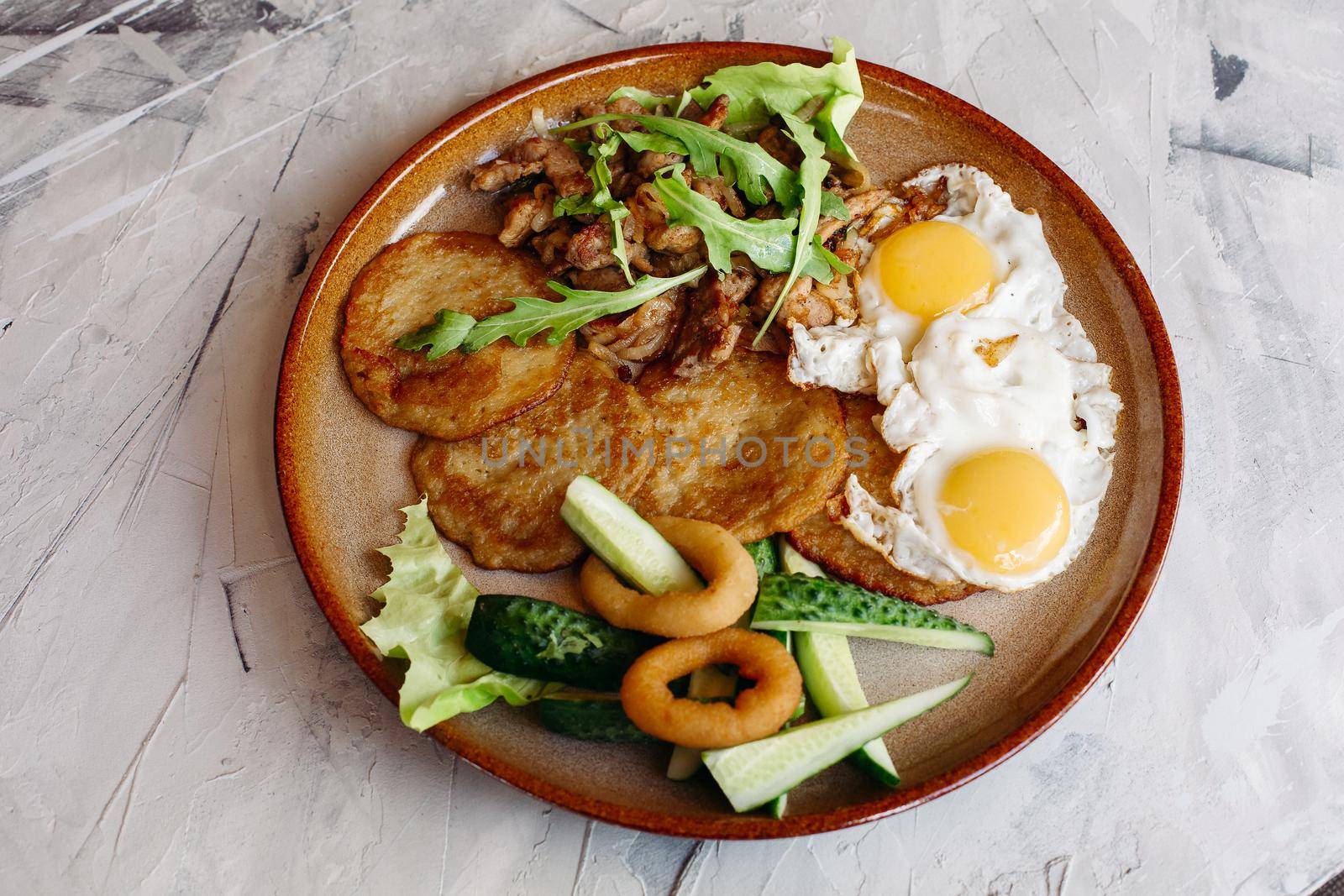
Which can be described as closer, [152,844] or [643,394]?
[152,844]

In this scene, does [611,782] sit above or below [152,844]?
below

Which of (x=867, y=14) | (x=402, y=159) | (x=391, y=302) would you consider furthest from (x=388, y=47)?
(x=867, y=14)

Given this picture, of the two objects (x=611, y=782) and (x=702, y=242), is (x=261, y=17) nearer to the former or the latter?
(x=702, y=242)

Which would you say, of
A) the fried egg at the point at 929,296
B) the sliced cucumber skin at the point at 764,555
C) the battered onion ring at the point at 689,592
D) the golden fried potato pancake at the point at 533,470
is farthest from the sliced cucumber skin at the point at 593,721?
the fried egg at the point at 929,296

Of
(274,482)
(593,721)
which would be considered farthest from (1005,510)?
(274,482)

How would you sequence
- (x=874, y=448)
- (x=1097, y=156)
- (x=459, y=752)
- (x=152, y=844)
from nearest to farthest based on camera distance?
(x=459, y=752)
(x=152, y=844)
(x=874, y=448)
(x=1097, y=156)

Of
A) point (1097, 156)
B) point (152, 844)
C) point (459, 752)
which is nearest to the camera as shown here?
point (459, 752)

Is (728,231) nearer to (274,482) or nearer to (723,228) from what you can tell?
(723,228)
